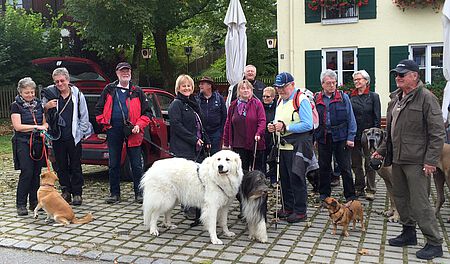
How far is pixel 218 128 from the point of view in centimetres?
689

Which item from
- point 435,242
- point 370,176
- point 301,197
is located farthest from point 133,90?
point 435,242

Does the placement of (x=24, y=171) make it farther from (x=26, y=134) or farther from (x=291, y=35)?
(x=291, y=35)

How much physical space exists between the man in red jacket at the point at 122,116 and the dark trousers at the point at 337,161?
2776 millimetres

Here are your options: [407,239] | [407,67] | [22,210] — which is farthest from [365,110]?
[22,210]

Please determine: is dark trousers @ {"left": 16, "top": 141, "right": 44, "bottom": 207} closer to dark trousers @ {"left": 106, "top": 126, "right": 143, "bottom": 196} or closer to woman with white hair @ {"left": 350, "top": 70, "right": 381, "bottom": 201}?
dark trousers @ {"left": 106, "top": 126, "right": 143, "bottom": 196}

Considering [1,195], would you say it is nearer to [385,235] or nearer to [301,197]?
[301,197]

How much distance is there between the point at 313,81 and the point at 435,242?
11297 millimetres

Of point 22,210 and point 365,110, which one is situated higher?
point 365,110

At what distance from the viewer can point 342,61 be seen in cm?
1555

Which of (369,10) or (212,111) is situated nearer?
(212,111)

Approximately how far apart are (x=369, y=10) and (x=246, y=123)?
1072 cm

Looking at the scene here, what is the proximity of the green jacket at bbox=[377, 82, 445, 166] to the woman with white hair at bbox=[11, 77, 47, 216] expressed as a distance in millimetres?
4789

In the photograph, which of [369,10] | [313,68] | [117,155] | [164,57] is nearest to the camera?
[117,155]

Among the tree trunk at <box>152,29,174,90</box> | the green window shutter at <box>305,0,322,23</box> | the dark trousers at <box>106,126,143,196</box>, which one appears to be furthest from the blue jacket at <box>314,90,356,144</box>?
the tree trunk at <box>152,29,174,90</box>
